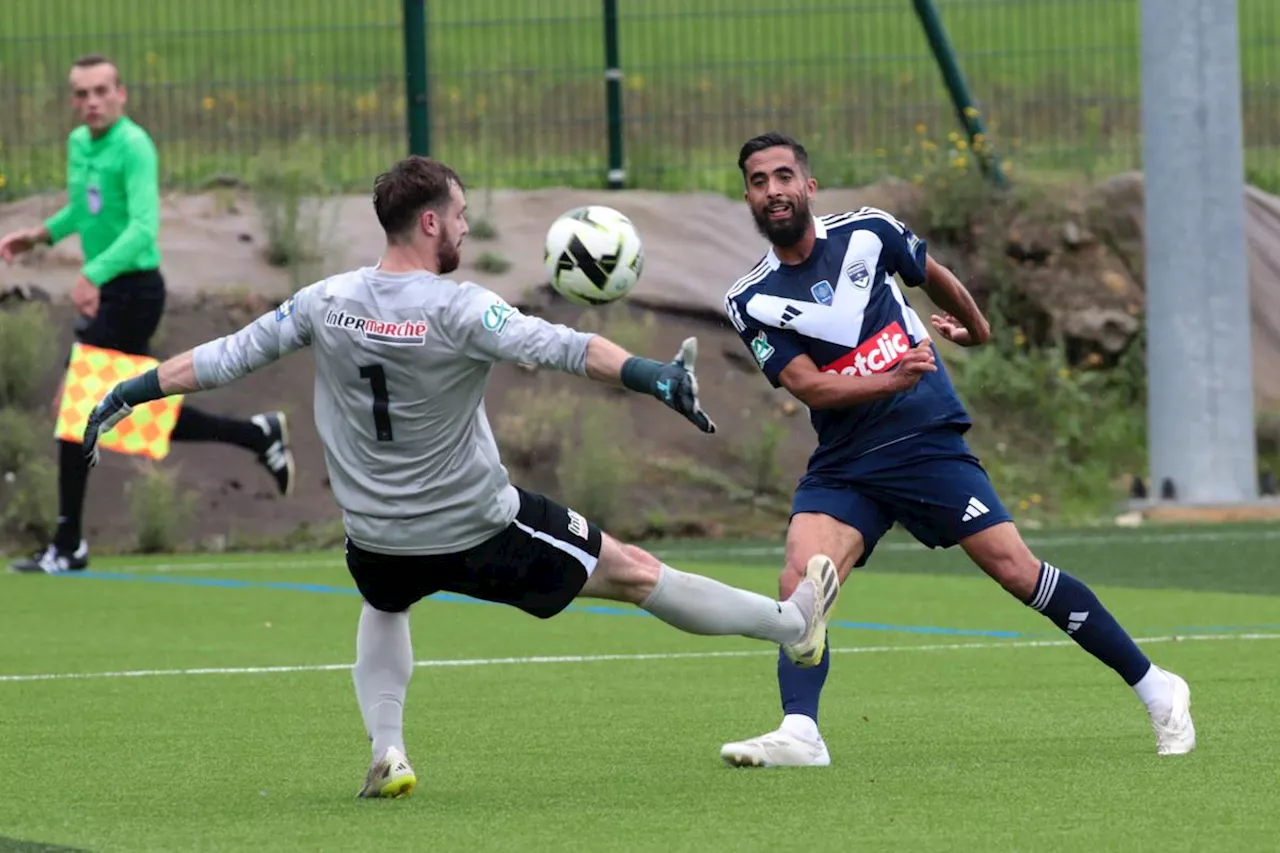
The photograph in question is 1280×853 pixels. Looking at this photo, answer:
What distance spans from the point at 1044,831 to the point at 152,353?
13.2 metres

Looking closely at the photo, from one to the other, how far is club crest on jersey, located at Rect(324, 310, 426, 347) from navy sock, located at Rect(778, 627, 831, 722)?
63.9 inches

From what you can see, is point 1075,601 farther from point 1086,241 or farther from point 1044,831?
point 1086,241

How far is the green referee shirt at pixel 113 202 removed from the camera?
14.4 meters

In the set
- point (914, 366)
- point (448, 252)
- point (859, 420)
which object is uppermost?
point (448, 252)

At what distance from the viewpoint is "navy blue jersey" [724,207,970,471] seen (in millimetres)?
7941

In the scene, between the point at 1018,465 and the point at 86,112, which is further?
the point at 1018,465

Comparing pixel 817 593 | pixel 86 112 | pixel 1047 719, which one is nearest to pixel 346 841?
pixel 817 593

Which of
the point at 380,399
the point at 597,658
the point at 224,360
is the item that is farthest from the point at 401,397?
the point at 597,658

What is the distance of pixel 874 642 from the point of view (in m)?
11.4

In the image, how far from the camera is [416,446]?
7.02 meters

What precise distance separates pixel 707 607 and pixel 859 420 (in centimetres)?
101

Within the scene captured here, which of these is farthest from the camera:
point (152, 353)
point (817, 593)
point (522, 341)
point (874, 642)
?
point (152, 353)

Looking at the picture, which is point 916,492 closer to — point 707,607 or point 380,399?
point 707,607

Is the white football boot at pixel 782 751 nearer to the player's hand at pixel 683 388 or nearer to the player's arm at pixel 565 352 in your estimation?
the player's arm at pixel 565 352
